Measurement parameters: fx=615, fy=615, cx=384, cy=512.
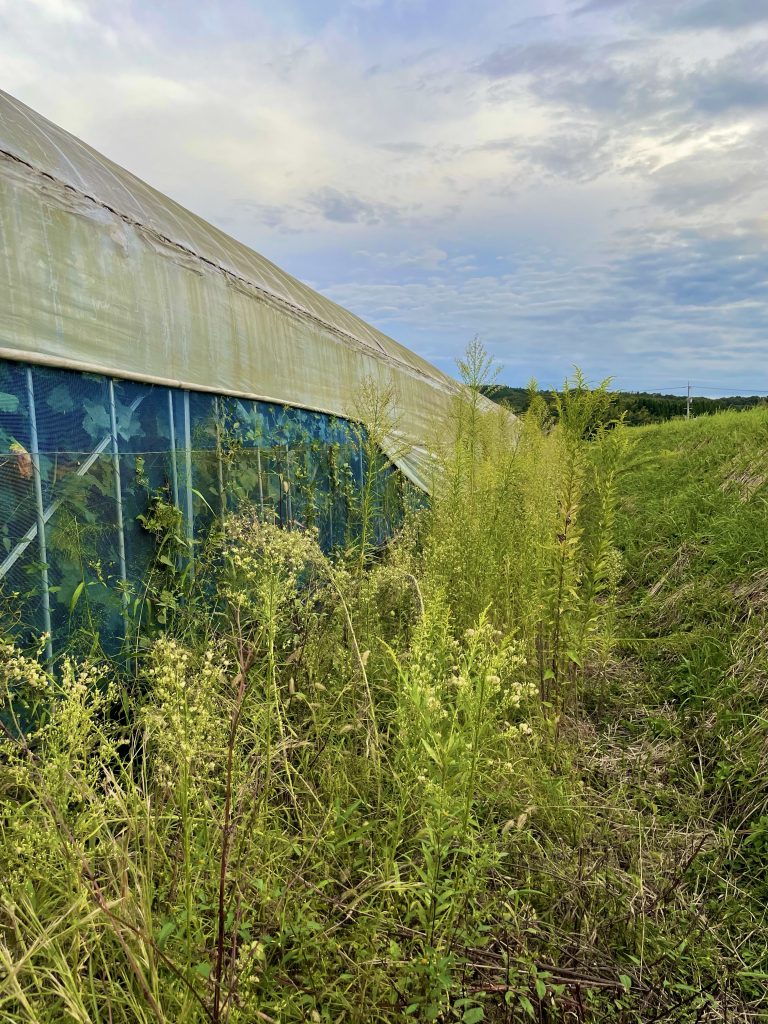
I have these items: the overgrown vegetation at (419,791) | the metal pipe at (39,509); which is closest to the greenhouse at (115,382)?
the metal pipe at (39,509)

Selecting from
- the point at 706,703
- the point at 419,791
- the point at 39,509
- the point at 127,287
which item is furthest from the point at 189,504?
the point at 706,703

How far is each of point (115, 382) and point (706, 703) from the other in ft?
12.7

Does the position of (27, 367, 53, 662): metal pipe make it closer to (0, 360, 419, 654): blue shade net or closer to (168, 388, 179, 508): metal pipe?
(0, 360, 419, 654): blue shade net

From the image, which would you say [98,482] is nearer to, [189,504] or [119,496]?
[119,496]

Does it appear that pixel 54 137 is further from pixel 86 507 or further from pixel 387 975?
pixel 387 975

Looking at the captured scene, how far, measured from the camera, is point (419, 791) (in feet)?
6.29

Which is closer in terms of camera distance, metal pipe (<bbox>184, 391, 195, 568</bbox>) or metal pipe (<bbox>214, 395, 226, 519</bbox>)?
metal pipe (<bbox>184, 391, 195, 568</bbox>)

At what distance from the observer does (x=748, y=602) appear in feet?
13.6

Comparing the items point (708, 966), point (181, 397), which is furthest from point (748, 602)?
point (181, 397)

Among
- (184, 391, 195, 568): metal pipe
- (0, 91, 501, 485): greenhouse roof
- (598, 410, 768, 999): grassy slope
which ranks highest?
(0, 91, 501, 485): greenhouse roof

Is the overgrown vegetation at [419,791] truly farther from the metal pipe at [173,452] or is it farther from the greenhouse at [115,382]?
the greenhouse at [115,382]

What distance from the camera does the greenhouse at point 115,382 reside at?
9.90 ft

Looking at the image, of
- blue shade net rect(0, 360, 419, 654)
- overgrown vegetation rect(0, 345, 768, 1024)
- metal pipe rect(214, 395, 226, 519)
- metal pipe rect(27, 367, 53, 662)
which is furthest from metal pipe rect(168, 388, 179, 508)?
metal pipe rect(27, 367, 53, 662)

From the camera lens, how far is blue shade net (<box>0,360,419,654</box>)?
2.92 metres
